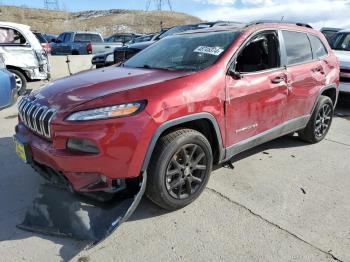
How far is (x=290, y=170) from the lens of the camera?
4543mm

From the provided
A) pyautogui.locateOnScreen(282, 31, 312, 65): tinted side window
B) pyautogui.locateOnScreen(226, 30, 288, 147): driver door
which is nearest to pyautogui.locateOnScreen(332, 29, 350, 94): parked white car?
pyautogui.locateOnScreen(282, 31, 312, 65): tinted side window

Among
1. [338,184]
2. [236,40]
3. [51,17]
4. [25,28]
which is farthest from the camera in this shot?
[51,17]

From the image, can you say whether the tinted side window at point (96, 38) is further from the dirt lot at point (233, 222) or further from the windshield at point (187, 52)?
the dirt lot at point (233, 222)

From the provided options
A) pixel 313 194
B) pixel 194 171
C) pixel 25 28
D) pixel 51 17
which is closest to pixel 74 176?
pixel 194 171

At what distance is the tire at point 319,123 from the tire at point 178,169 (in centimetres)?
223

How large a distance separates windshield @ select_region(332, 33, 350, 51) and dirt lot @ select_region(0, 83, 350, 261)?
544 cm

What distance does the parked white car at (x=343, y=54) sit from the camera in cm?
766

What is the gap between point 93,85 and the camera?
11.3 ft

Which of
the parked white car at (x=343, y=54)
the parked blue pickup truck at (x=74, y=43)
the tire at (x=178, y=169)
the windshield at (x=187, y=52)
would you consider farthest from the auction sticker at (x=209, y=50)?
the parked blue pickup truck at (x=74, y=43)

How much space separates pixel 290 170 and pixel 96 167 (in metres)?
2.57

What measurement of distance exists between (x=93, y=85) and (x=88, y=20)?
63.0m

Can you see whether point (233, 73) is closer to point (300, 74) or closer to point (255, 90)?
point (255, 90)

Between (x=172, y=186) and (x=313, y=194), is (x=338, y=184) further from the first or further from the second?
(x=172, y=186)

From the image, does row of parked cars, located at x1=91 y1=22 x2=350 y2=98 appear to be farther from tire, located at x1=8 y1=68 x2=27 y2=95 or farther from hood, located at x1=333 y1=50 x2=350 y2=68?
tire, located at x1=8 y1=68 x2=27 y2=95
